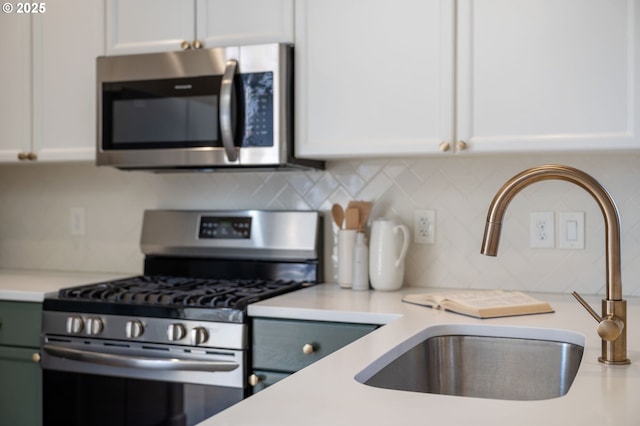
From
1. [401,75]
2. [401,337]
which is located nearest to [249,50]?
[401,75]

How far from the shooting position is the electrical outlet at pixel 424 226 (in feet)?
8.05

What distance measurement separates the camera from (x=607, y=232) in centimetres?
130

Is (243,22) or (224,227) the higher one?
(243,22)

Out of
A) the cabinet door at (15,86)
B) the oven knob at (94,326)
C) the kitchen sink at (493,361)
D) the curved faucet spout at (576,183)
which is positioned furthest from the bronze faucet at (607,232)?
the cabinet door at (15,86)

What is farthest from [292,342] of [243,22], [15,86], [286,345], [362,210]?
[15,86]

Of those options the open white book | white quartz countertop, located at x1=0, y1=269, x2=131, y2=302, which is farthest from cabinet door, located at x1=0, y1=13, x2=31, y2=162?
the open white book

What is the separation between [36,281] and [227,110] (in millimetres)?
1026

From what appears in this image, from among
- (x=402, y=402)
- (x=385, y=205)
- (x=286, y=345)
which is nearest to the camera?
(x=402, y=402)

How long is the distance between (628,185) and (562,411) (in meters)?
1.44

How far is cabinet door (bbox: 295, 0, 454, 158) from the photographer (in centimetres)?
212

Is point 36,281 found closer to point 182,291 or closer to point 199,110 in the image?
point 182,291

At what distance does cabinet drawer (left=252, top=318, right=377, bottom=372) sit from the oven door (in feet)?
Result: 0.22

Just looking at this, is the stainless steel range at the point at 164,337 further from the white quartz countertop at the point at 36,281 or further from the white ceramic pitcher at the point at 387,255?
the white ceramic pitcher at the point at 387,255

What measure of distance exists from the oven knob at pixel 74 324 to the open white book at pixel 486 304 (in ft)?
3.35
